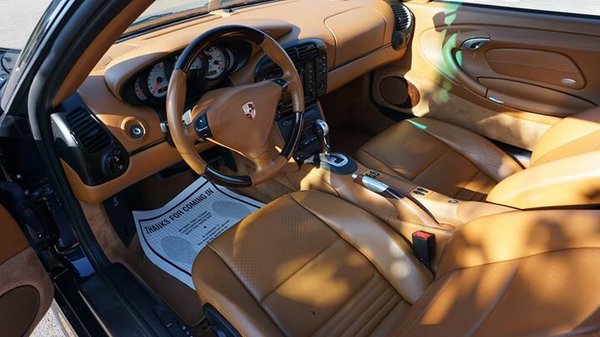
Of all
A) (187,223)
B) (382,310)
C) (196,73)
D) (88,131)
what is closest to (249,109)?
(196,73)

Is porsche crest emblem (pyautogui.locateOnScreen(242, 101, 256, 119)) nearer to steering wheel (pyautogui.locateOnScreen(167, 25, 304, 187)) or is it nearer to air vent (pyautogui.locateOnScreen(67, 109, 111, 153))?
steering wheel (pyautogui.locateOnScreen(167, 25, 304, 187))

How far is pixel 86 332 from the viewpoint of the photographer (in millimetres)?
1407

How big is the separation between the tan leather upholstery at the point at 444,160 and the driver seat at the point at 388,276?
0.48 meters

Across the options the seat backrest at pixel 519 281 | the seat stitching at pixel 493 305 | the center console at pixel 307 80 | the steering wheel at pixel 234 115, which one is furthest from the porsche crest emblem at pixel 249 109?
the seat stitching at pixel 493 305

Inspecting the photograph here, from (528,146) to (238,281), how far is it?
1520 millimetres

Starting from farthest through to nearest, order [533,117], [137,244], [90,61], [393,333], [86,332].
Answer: [533,117] → [137,244] → [86,332] → [90,61] → [393,333]

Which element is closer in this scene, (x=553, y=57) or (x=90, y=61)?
(x=90, y=61)

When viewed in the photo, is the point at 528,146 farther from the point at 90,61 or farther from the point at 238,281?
the point at 90,61

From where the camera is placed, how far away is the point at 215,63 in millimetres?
1632

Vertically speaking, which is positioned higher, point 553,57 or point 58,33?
point 58,33

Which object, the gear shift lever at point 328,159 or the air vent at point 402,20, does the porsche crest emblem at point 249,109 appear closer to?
the gear shift lever at point 328,159

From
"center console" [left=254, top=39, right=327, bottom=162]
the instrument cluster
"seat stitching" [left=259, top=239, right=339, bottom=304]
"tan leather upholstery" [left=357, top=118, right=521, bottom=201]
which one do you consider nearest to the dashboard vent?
"center console" [left=254, top=39, right=327, bottom=162]

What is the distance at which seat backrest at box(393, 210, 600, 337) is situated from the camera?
27.4 inches

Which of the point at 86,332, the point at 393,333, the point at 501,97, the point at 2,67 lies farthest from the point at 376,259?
the point at 2,67
